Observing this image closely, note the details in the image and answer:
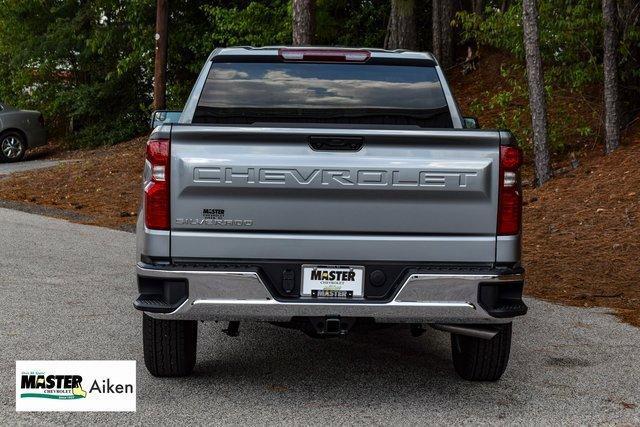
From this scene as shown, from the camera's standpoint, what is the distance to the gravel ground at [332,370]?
5.38 meters

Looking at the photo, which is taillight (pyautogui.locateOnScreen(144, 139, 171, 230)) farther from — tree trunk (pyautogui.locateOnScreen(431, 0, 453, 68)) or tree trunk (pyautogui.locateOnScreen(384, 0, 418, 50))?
tree trunk (pyautogui.locateOnScreen(431, 0, 453, 68))

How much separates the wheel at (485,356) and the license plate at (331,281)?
106 centimetres

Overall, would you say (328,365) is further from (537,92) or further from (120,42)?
(120,42)

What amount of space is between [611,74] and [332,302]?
11.7 m

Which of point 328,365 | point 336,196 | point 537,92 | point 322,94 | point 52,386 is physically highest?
point 322,94

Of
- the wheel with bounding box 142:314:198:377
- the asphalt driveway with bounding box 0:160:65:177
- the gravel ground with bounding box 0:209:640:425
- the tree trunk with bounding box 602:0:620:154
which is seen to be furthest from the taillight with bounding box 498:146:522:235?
the asphalt driveway with bounding box 0:160:65:177

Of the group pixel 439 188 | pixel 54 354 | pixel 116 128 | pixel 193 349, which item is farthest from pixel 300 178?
pixel 116 128

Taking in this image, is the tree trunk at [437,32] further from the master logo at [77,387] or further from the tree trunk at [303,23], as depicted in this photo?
the master logo at [77,387]

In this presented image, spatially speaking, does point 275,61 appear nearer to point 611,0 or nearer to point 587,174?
point 587,174

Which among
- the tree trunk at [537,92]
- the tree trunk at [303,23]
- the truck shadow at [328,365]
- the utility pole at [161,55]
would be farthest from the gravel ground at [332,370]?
the utility pole at [161,55]

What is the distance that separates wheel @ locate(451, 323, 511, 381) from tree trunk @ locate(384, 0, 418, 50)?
58.7 feet

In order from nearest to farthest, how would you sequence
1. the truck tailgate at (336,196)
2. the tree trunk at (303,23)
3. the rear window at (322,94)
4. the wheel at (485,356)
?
the truck tailgate at (336,196), the wheel at (485,356), the rear window at (322,94), the tree trunk at (303,23)

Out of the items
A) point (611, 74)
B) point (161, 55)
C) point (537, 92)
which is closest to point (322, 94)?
point (537, 92)

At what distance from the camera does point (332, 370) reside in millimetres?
6422
